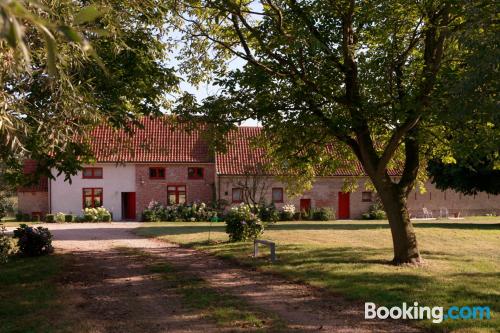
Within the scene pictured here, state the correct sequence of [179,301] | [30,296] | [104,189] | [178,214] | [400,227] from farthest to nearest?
1. [104,189]
2. [178,214]
3. [400,227]
4. [30,296]
5. [179,301]

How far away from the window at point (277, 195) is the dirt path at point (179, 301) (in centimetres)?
2447

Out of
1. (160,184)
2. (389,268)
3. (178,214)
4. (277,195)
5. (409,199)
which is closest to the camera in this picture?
(389,268)

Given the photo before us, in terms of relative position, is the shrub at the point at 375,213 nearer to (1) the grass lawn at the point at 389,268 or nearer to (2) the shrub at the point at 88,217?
(1) the grass lawn at the point at 389,268

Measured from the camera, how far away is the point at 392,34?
1315 centimetres

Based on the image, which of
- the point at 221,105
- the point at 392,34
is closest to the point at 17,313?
the point at 221,105

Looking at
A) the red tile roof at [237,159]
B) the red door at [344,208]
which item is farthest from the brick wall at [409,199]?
the red tile roof at [237,159]

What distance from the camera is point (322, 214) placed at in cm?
4006

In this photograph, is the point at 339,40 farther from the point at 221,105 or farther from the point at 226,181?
the point at 226,181

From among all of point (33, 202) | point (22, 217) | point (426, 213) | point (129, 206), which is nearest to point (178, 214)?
point (129, 206)

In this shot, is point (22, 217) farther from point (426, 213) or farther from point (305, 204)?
point (426, 213)

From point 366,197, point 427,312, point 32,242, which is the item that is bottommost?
point 427,312

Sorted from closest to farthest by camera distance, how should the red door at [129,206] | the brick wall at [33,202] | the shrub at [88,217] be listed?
the shrub at [88,217] → the brick wall at [33,202] → the red door at [129,206]

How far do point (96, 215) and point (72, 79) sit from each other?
2991 cm

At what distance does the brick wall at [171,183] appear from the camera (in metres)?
39.7
